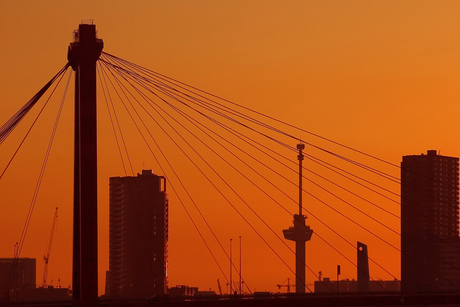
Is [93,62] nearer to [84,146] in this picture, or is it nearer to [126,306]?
[84,146]

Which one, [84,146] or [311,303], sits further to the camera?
[311,303]

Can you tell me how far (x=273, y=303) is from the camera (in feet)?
229

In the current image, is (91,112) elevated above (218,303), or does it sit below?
above

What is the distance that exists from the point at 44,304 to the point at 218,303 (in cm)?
953

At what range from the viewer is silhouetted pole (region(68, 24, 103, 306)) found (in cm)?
6359

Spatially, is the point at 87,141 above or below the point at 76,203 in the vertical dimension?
above

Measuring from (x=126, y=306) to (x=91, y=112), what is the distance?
1016 centimetres

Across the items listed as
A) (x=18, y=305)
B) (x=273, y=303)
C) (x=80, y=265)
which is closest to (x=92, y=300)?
(x=80, y=265)

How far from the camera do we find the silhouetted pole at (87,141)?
63.6 m

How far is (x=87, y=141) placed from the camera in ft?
212

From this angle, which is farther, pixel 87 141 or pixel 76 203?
pixel 76 203

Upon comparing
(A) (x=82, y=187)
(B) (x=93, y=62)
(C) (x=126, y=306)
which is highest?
(B) (x=93, y=62)

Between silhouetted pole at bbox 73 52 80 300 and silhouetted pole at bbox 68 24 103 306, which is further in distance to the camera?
silhouetted pole at bbox 73 52 80 300

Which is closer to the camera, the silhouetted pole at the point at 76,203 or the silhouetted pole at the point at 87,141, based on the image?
the silhouetted pole at the point at 87,141
